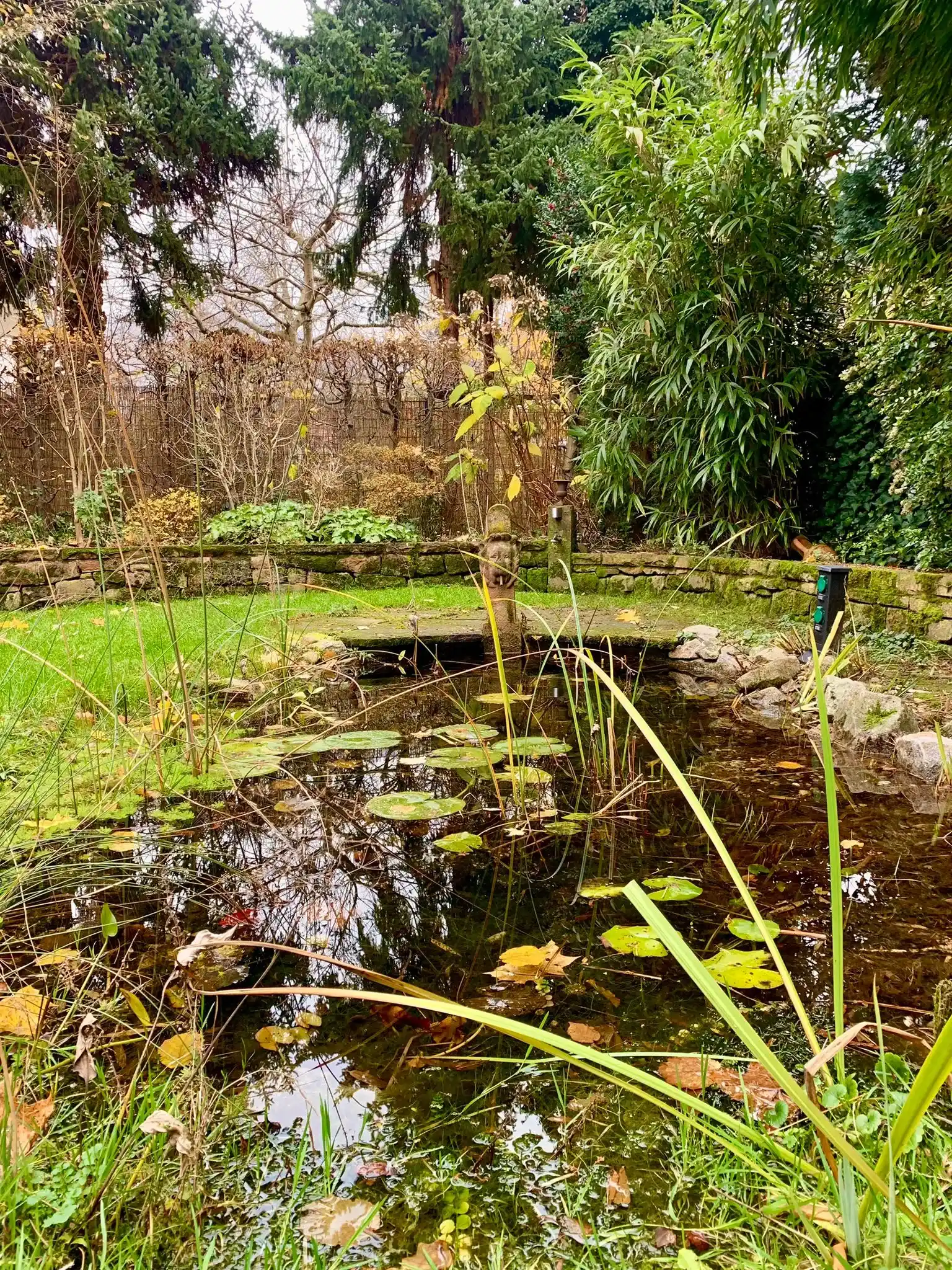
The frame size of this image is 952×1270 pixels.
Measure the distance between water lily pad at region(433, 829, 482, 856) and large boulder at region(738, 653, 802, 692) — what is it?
1885mm

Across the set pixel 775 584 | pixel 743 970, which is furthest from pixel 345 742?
pixel 775 584

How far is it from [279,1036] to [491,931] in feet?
1.49

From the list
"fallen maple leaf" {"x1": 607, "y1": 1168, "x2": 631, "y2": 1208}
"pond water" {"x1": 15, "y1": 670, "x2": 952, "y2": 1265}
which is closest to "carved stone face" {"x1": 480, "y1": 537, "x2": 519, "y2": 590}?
"pond water" {"x1": 15, "y1": 670, "x2": 952, "y2": 1265}

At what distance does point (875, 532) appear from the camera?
4582mm

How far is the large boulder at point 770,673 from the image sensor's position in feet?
Answer: 10.8

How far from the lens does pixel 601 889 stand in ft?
5.16

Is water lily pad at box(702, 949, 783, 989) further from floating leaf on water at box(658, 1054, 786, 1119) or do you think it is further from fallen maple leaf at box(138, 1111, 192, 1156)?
fallen maple leaf at box(138, 1111, 192, 1156)

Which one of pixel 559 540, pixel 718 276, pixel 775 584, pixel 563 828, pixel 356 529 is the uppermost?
pixel 718 276

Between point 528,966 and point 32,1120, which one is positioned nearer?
point 32,1120

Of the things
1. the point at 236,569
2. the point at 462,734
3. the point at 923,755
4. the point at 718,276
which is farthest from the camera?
the point at 236,569

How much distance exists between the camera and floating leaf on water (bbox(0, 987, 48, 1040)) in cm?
105

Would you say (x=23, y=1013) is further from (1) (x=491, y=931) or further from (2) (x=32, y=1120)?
(1) (x=491, y=931)

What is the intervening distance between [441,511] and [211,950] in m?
6.86

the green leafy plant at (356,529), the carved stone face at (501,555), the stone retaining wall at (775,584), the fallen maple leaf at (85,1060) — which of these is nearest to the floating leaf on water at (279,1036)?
the fallen maple leaf at (85,1060)
